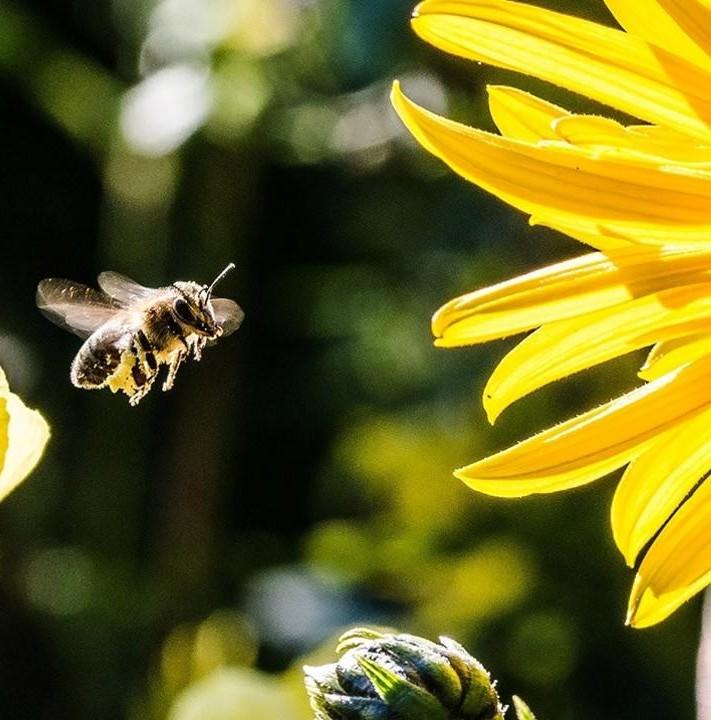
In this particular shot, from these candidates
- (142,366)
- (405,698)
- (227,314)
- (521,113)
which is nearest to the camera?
(405,698)

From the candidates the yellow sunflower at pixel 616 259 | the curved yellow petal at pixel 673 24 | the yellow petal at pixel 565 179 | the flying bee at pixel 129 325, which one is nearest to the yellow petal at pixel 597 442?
the yellow sunflower at pixel 616 259

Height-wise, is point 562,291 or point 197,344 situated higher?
point 562,291

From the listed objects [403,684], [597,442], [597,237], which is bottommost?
[403,684]

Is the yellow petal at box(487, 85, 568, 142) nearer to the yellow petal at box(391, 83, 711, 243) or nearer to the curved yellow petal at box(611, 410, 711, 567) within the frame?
the yellow petal at box(391, 83, 711, 243)

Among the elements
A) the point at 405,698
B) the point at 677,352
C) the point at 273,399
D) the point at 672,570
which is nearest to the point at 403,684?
the point at 405,698

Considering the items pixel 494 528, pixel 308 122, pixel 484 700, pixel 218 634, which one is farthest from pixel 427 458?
pixel 484 700

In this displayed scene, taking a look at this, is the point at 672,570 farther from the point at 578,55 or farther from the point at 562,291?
the point at 578,55
